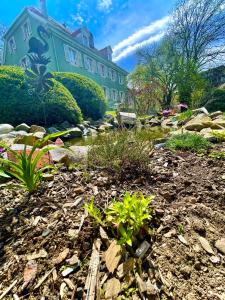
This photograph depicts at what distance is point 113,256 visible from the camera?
1021 mm

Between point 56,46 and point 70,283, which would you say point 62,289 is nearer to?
point 70,283

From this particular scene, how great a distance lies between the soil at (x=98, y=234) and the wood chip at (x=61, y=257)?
0.01m

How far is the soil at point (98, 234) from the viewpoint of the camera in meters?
0.93

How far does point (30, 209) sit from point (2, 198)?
44cm

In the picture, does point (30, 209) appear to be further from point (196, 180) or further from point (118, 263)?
point (196, 180)

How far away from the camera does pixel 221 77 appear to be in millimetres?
17703

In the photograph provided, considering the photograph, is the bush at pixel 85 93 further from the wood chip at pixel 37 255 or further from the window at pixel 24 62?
the wood chip at pixel 37 255

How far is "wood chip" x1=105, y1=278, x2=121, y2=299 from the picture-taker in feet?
2.81

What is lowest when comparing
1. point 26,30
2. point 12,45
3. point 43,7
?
point 12,45

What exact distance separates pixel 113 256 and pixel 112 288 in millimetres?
153

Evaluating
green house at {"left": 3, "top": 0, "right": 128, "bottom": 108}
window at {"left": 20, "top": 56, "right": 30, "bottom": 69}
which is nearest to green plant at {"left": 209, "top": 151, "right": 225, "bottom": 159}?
green house at {"left": 3, "top": 0, "right": 128, "bottom": 108}

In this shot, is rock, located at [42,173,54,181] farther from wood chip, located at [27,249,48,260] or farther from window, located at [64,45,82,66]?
window, located at [64,45,82,66]

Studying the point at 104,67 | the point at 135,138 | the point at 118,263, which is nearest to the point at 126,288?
the point at 118,263

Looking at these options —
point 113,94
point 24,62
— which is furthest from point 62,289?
point 113,94
